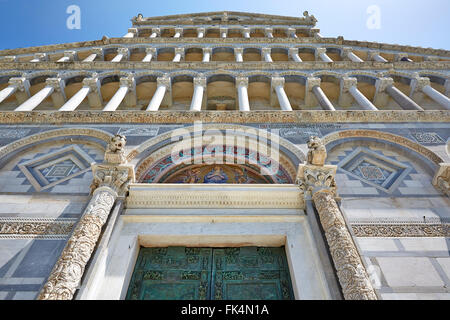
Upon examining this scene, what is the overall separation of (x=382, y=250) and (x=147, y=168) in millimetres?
5115

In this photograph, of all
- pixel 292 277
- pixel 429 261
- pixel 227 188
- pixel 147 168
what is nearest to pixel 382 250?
pixel 429 261

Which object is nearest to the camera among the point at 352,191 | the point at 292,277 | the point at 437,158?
the point at 292,277

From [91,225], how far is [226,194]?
2.43 m

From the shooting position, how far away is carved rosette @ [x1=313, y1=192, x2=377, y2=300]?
3.79m

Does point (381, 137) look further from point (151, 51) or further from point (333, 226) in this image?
point (151, 51)

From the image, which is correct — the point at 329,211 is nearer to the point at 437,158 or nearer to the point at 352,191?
the point at 352,191

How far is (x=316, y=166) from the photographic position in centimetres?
581

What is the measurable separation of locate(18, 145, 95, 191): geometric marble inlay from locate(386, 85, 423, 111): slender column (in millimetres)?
9495

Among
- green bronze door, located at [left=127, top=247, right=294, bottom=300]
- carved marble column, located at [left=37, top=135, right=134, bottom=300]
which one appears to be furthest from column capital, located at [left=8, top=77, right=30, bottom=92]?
green bronze door, located at [left=127, top=247, right=294, bottom=300]

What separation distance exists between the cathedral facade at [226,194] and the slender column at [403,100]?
53 millimetres

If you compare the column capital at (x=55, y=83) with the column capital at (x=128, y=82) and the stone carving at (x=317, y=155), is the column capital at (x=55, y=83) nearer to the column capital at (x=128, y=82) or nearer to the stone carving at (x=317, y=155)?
the column capital at (x=128, y=82)

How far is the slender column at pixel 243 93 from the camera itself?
9.85 meters

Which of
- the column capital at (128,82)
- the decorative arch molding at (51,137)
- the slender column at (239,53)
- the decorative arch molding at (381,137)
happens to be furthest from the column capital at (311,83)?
the decorative arch molding at (51,137)

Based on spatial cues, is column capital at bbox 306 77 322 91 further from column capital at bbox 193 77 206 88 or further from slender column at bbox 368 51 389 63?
slender column at bbox 368 51 389 63
